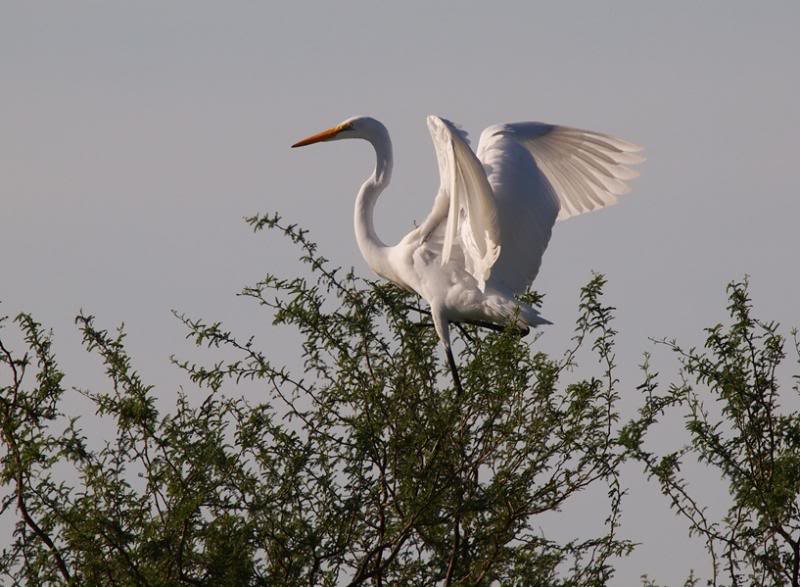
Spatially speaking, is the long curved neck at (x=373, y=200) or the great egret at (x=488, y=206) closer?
the great egret at (x=488, y=206)

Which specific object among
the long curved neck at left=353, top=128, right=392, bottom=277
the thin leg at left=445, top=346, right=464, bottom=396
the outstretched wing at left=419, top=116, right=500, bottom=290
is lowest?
the thin leg at left=445, top=346, right=464, bottom=396

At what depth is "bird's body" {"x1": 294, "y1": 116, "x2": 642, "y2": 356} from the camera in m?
7.90

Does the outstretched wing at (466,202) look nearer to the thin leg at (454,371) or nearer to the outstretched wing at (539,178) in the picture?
the outstretched wing at (539,178)

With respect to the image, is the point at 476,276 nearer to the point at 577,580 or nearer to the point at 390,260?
the point at 390,260

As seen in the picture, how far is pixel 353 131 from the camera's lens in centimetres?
996

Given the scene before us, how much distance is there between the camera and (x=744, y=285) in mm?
6898

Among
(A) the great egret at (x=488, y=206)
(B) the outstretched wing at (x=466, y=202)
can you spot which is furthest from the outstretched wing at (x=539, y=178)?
(B) the outstretched wing at (x=466, y=202)

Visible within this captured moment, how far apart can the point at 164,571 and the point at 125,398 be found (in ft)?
2.75

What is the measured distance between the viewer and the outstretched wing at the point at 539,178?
855 cm

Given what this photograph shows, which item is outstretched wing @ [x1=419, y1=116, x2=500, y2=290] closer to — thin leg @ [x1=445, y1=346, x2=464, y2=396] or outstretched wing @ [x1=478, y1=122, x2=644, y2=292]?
outstretched wing @ [x1=478, y1=122, x2=644, y2=292]

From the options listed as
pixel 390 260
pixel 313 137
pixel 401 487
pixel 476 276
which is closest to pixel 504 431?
pixel 401 487

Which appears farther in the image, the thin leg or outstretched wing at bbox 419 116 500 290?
outstretched wing at bbox 419 116 500 290

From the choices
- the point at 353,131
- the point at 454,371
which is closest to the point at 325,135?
the point at 353,131

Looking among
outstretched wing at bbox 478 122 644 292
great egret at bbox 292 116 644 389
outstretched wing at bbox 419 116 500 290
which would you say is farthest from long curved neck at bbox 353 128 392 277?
outstretched wing at bbox 419 116 500 290
